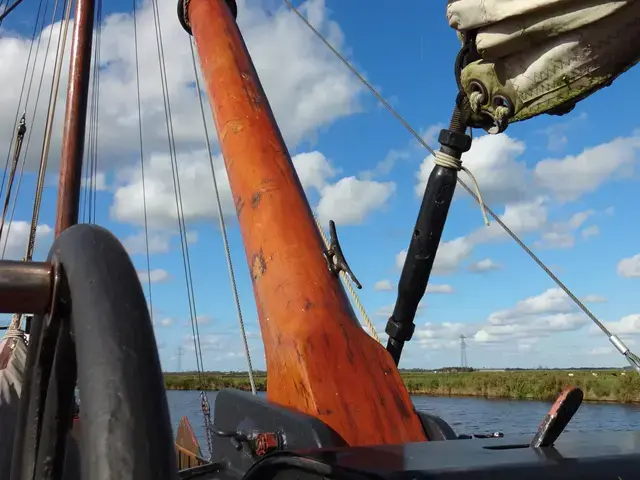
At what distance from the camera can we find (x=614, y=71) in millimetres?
1584

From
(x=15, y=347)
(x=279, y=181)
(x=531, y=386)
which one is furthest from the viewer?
Answer: (x=531, y=386)

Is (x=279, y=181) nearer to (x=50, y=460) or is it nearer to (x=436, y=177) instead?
(x=436, y=177)

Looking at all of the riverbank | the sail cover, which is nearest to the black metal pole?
the sail cover

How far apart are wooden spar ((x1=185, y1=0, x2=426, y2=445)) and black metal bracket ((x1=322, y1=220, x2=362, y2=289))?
0.03 metres

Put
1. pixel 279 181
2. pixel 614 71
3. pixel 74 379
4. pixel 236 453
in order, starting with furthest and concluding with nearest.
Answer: pixel 279 181
pixel 236 453
pixel 614 71
pixel 74 379

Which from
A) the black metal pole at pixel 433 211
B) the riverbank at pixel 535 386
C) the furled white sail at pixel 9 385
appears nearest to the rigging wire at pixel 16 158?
the furled white sail at pixel 9 385

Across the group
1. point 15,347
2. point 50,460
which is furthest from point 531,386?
point 50,460

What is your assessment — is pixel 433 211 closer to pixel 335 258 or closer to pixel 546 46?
pixel 335 258

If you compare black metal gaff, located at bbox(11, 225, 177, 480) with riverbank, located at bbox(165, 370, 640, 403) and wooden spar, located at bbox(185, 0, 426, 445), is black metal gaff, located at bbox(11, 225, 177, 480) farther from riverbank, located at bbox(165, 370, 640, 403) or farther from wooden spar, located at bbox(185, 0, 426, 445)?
riverbank, located at bbox(165, 370, 640, 403)

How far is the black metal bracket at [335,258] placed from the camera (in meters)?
2.36

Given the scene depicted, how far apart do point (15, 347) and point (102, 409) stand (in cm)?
358

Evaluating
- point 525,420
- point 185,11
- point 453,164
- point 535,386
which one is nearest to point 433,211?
point 453,164

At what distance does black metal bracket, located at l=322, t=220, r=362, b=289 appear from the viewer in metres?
2.36

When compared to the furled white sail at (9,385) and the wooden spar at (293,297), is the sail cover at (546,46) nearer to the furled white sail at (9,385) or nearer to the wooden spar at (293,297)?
the wooden spar at (293,297)
